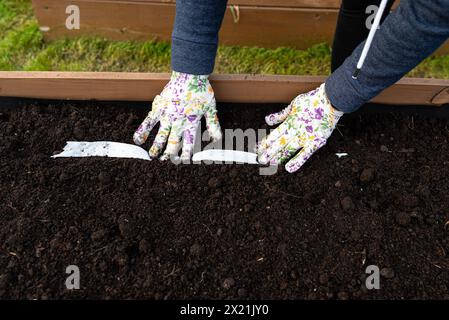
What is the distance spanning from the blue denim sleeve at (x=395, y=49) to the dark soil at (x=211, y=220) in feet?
1.01

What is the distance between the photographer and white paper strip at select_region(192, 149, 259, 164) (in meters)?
1.44

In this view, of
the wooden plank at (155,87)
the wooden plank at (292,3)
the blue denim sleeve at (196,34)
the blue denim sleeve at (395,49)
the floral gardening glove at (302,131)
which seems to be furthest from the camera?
the wooden plank at (292,3)

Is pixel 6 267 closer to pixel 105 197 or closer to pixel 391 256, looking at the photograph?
pixel 105 197

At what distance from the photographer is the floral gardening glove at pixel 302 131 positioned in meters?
1.35

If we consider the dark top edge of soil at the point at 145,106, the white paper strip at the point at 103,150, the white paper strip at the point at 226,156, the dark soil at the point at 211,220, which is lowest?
the dark soil at the point at 211,220

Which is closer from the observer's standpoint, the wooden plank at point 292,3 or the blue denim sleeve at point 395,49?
the blue denim sleeve at point 395,49

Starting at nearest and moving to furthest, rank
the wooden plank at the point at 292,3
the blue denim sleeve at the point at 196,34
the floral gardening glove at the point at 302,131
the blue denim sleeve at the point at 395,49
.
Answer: the blue denim sleeve at the point at 395,49 → the blue denim sleeve at the point at 196,34 → the floral gardening glove at the point at 302,131 → the wooden plank at the point at 292,3

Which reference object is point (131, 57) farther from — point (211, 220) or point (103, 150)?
point (211, 220)

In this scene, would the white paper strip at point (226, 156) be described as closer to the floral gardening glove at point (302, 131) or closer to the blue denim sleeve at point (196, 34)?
the floral gardening glove at point (302, 131)

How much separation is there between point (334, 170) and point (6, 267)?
42.6 inches

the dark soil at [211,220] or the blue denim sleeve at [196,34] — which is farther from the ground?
the blue denim sleeve at [196,34]

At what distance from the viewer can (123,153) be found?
1.43 meters

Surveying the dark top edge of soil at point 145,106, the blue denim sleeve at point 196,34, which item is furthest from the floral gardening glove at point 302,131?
the blue denim sleeve at point 196,34

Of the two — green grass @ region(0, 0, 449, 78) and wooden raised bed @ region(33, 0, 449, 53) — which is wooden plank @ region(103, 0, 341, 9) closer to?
wooden raised bed @ region(33, 0, 449, 53)
